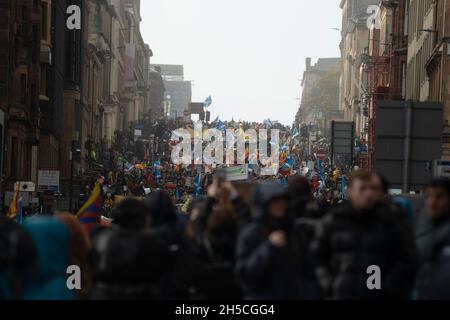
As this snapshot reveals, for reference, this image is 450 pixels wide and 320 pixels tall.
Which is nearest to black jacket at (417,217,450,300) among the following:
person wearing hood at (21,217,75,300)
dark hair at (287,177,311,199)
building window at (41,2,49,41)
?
dark hair at (287,177,311,199)

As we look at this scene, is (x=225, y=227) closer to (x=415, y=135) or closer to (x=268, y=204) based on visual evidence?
(x=268, y=204)

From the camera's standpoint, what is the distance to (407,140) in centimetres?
2448

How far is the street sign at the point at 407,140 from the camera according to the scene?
79.9ft

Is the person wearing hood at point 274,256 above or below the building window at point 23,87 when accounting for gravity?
below

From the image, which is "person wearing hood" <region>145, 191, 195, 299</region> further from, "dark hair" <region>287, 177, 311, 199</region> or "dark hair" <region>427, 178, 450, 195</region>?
"dark hair" <region>427, 178, 450, 195</region>

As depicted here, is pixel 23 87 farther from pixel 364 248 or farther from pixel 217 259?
pixel 364 248

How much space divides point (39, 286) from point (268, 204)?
202cm

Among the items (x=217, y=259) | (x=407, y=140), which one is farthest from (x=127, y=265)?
(x=407, y=140)

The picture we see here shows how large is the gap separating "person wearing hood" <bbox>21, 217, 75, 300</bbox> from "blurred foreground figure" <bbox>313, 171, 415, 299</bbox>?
2.14 m

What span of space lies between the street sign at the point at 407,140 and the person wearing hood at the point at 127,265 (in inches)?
476

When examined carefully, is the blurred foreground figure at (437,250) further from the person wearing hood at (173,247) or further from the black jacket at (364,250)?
the person wearing hood at (173,247)

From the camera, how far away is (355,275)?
11.9m

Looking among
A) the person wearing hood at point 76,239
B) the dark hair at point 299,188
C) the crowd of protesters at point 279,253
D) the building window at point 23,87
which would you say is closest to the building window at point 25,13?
the building window at point 23,87

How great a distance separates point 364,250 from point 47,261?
259 centimetres
